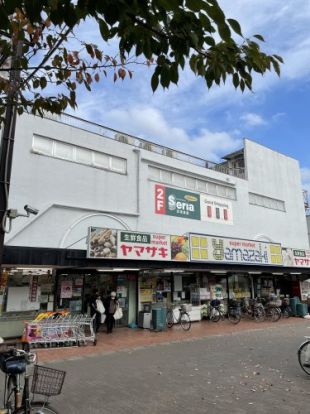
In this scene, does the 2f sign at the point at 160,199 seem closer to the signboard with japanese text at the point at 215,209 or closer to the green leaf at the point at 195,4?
the signboard with japanese text at the point at 215,209

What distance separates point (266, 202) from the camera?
26.2 meters

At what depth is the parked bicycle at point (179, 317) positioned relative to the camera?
15908 mm

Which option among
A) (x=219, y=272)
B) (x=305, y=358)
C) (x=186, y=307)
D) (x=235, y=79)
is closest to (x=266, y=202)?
(x=219, y=272)

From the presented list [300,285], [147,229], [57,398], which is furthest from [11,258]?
[300,285]

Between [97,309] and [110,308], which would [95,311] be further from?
[110,308]

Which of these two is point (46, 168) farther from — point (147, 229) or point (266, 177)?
point (266, 177)

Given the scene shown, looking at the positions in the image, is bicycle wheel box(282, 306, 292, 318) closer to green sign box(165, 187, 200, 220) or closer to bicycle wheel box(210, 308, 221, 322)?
bicycle wheel box(210, 308, 221, 322)

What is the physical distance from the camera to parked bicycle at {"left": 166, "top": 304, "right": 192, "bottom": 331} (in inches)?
626

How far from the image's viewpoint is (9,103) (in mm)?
4977

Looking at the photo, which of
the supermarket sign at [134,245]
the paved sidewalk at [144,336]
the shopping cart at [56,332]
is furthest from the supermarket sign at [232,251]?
the shopping cart at [56,332]

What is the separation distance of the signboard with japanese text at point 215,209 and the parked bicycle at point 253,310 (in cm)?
491

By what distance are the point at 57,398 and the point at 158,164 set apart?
1468cm

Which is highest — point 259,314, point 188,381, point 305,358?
point 259,314

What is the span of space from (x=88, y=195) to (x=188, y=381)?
35.0ft
